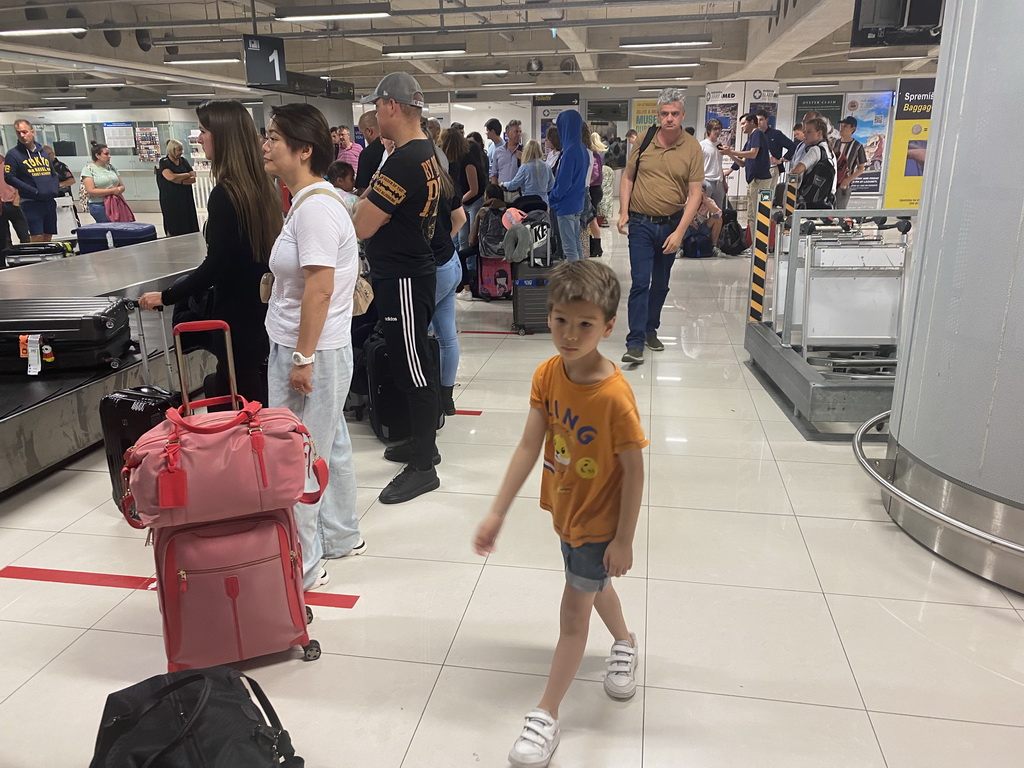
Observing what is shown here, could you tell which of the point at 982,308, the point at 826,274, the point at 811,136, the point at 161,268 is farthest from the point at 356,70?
the point at 982,308

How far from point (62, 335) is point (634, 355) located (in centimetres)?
338

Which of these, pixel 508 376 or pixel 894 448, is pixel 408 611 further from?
pixel 508 376

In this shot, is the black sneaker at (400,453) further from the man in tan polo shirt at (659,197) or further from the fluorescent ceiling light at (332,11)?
the fluorescent ceiling light at (332,11)

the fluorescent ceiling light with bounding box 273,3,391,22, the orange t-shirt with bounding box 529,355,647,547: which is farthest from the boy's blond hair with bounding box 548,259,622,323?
the fluorescent ceiling light with bounding box 273,3,391,22

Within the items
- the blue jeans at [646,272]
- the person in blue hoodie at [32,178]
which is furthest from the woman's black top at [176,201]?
the blue jeans at [646,272]

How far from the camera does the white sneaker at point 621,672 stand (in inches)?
77.3

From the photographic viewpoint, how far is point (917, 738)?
72.6 inches

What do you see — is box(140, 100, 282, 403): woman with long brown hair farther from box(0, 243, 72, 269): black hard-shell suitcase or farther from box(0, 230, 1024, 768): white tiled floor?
box(0, 243, 72, 269): black hard-shell suitcase

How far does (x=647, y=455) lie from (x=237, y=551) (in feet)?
7.14

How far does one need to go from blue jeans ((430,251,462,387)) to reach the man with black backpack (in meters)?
5.61

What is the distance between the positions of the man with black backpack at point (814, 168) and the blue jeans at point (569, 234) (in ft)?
9.40

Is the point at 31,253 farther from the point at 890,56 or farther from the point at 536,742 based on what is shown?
the point at 890,56

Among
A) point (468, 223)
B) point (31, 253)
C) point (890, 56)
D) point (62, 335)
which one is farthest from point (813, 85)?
point (62, 335)

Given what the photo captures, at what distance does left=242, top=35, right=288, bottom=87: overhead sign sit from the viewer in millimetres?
11430
